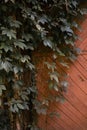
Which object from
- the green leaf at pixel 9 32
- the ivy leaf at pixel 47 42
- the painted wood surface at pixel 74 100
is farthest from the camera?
the painted wood surface at pixel 74 100

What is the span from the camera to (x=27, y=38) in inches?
107

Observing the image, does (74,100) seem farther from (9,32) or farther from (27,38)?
(9,32)

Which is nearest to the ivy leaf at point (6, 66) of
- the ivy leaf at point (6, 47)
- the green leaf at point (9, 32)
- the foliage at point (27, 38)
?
the foliage at point (27, 38)

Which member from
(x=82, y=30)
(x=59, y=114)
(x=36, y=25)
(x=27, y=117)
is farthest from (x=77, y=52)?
(x=27, y=117)

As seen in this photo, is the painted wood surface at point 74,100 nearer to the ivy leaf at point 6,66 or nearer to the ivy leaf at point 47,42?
the ivy leaf at point 47,42

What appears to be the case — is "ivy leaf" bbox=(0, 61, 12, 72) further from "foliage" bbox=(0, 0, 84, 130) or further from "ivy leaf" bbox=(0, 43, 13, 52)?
"ivy leaf" bbox=(0, 43, 13, 52)

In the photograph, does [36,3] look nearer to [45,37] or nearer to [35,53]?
[45,37]

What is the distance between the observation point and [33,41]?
2854 millimetres

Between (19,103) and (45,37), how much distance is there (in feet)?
2.74

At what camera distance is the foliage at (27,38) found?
2.63 meters

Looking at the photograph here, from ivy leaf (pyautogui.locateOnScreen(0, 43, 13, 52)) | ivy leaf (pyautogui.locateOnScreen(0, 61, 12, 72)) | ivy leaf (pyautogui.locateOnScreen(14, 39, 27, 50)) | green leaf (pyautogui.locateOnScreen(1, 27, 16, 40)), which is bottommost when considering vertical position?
ivy leaf (pyautogui.locateOnScreen(0, 61, 12, 72))

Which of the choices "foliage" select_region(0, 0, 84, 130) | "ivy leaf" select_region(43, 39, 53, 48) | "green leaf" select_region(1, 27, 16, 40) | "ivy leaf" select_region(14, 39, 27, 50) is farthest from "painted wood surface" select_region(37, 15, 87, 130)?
"green leaf" select_region(1, 27, 16, 40)

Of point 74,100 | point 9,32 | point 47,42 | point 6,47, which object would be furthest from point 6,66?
point 74,100

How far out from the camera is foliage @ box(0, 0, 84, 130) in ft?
8.64
